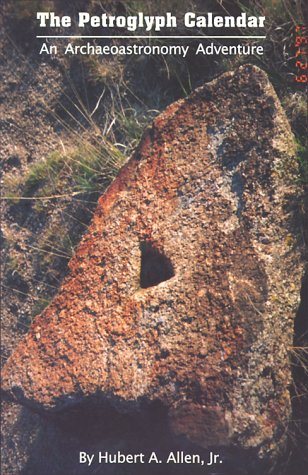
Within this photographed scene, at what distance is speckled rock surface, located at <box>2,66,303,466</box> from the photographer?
2.51 metres

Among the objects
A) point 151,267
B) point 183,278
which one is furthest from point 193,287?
point 151,267

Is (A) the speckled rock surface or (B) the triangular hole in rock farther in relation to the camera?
(B) the triangular hole in rock

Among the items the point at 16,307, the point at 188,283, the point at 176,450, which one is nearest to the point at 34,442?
the point at 16,307

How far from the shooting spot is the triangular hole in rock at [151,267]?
2.77 meters

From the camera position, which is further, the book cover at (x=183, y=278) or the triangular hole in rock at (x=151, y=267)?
the triangular hole in rock at (x=151, y=267)

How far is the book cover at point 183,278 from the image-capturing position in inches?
100.0

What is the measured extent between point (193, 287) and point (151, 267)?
11.0 inches

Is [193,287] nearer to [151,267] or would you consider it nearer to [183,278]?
[183,278]

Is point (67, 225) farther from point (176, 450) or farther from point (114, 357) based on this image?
point (176, 450)

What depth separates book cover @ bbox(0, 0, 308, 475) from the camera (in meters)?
2.54

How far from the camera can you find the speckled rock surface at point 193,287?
2.51m

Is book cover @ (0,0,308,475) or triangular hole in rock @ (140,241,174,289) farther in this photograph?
triangular hole in rock @ (140,241,174,289)

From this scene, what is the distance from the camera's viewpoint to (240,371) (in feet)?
8.11

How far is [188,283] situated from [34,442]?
1560 millimetres
